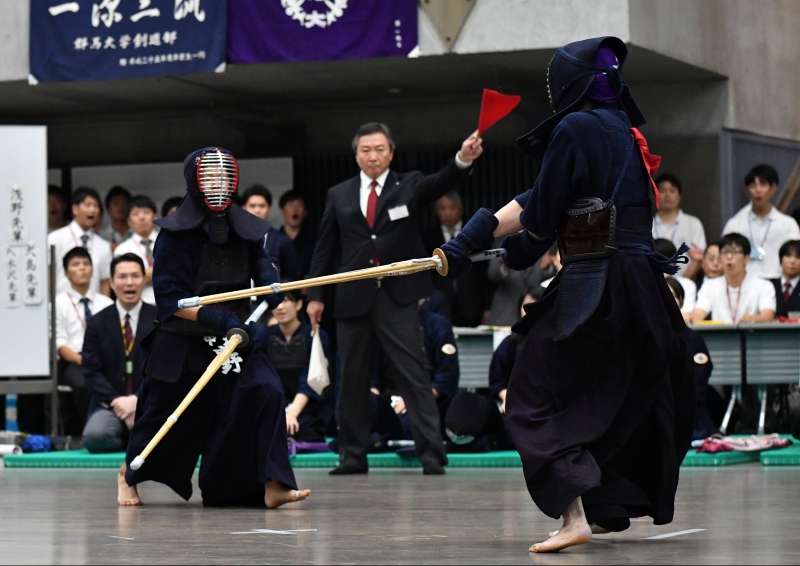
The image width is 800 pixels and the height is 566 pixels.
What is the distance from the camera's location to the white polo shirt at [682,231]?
11391 millimetres

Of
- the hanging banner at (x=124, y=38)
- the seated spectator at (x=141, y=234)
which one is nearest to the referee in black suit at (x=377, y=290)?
the seated spectator at (x=141, y=234)

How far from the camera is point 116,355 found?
34.0 feet

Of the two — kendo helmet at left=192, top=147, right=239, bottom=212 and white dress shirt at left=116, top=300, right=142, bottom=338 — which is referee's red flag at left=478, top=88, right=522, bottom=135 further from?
white dress shirt at left=116, top=300, right=142, bottom=338

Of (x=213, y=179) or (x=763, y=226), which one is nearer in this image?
(x=213, y=179)

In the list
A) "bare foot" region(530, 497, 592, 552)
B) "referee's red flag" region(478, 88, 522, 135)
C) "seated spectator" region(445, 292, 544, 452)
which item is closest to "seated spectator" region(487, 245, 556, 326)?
"seated spectator" region(445, 292, 544, 452)

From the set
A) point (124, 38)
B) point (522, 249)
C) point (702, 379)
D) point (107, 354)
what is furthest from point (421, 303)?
point (522, 249)

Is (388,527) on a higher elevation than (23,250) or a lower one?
lower

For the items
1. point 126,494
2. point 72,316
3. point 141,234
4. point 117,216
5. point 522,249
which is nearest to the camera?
point 522,249

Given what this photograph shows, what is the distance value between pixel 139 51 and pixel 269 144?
2.51m

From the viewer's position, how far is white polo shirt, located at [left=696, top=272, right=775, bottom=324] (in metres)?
10.6

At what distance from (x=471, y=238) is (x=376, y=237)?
3872 mm

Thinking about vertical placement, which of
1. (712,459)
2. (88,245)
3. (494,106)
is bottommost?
(712,459)

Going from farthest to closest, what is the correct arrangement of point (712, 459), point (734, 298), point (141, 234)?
1. point (141, 234)
2. point (734, 298)
3. point (712, 459)

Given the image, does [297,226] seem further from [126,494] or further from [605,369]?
[605,369]
